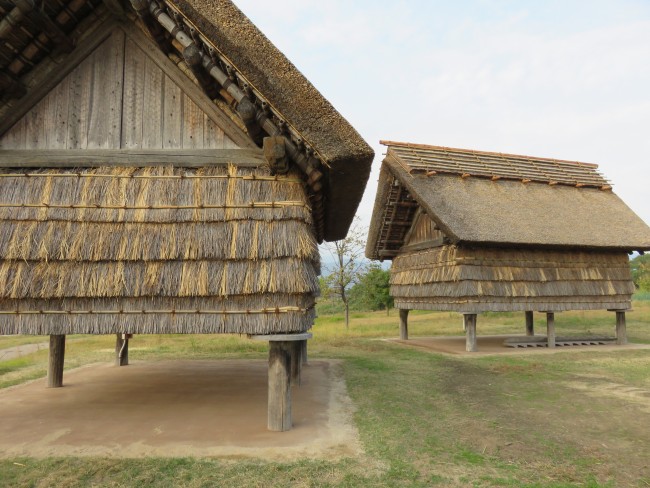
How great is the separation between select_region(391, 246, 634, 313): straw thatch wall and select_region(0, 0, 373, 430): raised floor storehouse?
27.4 feet

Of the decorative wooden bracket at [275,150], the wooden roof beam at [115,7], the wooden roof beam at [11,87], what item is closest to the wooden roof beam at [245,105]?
the decorative wooden bracket at [275,150]

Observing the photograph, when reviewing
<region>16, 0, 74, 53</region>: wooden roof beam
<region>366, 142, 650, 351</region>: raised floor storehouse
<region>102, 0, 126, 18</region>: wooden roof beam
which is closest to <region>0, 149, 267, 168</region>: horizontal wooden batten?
<region>16, 0, 74, 53</region>: wooden roof beam

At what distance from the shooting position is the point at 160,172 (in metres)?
5.49

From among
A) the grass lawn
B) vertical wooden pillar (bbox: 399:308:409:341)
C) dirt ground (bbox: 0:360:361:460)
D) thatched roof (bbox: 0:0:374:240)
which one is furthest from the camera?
vertical wooden pillar (bbox: 399:308:409:341)

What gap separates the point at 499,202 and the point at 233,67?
11.5 m

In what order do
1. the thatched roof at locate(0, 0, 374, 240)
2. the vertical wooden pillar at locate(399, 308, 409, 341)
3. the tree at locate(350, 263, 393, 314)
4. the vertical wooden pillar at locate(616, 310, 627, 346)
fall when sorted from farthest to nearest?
the tree at locate(350, 263, 393, 314) → the vertical wooden pillar at locate(399, 308, 409, 341) → the vertical wooden pillar at locate(616, 310, 627, 346) → the thatched roof at locate(0, 0, 374, 240)

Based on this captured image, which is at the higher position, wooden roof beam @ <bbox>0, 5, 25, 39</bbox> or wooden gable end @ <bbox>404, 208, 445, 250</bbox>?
wooden roof beam @ <bbox>0, 5, 25, 39</bbox>

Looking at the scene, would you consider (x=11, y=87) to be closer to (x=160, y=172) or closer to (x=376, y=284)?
Answer: (x=160, y=172)

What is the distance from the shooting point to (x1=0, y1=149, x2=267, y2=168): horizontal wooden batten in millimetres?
5516

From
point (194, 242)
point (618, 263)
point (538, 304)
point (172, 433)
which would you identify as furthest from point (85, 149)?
point (618, 263)

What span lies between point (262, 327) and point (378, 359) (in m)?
7.53

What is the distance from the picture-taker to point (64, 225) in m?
5.15

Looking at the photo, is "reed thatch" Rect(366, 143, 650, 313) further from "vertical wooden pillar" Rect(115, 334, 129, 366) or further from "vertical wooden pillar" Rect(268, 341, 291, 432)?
"vertical wooden pillar" Rect(115, 334, 129, 366)

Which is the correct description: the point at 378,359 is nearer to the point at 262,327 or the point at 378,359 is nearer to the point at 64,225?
the point at 262,327
